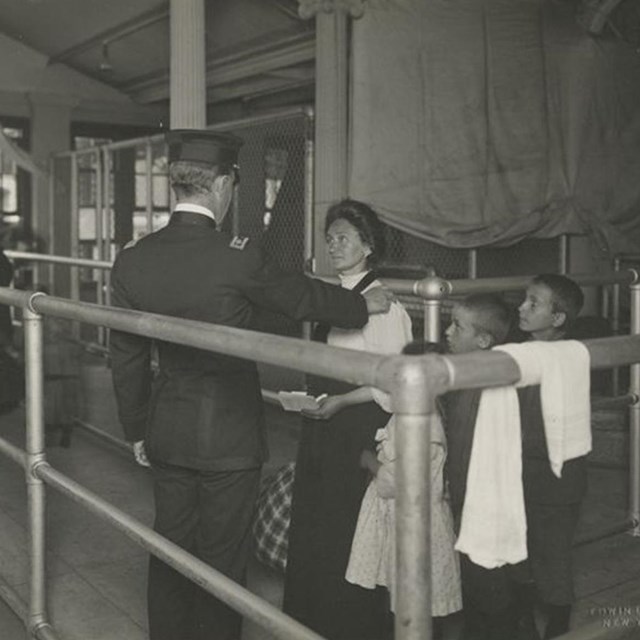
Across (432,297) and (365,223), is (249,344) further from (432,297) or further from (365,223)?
(432,297)

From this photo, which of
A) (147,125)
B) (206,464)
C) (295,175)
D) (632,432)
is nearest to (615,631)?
(206,464)

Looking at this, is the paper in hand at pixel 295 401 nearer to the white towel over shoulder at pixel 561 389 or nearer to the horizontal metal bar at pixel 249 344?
the horizontal metal bar at pixel 249 344

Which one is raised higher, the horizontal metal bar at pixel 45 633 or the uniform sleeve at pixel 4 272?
the uniform sleeve at pixel 4 272

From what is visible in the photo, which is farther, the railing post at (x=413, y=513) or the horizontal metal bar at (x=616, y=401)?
the horizontal metal bar at (x=616, y=401)

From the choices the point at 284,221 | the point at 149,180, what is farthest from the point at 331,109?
the point at 149,180

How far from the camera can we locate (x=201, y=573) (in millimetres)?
1834

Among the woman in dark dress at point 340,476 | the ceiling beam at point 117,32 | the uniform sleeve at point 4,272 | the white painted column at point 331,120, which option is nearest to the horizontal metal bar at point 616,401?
the woman in dark dress at point 340,476

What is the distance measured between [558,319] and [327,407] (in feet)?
2.52

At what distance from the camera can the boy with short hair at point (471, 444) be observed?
2568 mm

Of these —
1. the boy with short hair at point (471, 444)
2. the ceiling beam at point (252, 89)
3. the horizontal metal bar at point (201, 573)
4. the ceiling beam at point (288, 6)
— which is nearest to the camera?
the horizontal metal bar at point (201, 573)

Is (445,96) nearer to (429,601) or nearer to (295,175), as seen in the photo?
(295,175)

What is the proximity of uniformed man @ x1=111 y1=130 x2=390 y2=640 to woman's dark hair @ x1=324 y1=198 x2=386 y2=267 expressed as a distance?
24 centimetres

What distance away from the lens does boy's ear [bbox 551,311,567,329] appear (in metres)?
2.85

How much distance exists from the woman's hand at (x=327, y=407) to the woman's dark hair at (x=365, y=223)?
1.49 feet
